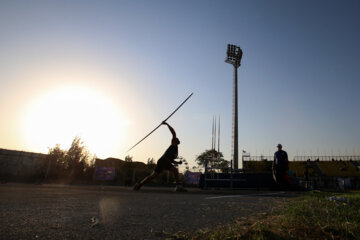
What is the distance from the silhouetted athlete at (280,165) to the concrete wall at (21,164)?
2081 cm

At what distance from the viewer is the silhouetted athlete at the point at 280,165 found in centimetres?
812

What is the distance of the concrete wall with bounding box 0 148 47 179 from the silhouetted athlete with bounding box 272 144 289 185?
68.3ft

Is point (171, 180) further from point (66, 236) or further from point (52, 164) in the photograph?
point (66, 236)

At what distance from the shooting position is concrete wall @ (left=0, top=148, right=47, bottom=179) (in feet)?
67.5

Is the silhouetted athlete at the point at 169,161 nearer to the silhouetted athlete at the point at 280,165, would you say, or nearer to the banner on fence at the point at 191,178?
the silhouetted athlete at the point at 280,165

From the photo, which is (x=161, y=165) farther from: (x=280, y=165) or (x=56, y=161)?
(x=56, y=161)

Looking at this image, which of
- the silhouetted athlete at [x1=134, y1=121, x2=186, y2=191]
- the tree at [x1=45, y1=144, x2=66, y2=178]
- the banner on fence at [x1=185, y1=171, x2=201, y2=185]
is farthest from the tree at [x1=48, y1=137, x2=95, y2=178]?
the silhouetted athlete at [x1=134, y1=121, x2=186, y2=191]

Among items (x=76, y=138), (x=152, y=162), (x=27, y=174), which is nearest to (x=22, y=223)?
(x=27, y=174)

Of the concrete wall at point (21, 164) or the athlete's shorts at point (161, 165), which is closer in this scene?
the athlete's shorts at point (161, 165)

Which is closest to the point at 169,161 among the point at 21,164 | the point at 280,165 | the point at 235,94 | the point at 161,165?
the point at 161,165

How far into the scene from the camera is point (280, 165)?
26.8 ft

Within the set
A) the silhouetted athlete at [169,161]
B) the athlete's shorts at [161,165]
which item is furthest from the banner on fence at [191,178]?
the athlete's shorts at [161,165]

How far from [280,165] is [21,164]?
942 inches

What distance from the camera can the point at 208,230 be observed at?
5.14ft
